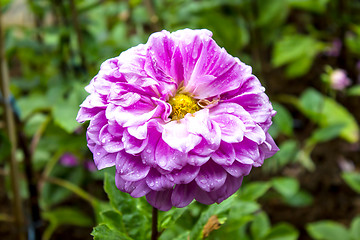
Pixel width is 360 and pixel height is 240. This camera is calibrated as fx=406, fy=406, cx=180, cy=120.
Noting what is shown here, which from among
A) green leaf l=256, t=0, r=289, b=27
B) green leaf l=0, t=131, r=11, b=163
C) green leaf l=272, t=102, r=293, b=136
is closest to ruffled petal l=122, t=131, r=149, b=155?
green leaf l=0, t=131, r=11, b=163

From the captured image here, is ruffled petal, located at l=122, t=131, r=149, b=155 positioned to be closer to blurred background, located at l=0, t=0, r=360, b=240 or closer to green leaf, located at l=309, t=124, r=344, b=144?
blurred background, located at l=0, t=0, r=360, b=240

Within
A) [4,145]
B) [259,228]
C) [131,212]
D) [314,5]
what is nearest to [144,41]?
[4,145]

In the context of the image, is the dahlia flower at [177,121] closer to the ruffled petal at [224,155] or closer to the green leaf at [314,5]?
the ruffled petal at [224,155]

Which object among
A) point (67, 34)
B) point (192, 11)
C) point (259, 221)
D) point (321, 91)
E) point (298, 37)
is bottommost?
point (321, 91)

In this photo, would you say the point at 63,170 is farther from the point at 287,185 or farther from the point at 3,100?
the point at 287,185

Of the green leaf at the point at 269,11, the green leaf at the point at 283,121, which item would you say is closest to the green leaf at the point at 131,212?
the green leaf at the point at 283,121

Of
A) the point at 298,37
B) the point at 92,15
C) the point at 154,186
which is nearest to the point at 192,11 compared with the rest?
the point at 92,15

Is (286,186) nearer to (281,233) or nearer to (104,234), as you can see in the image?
(281,233)
